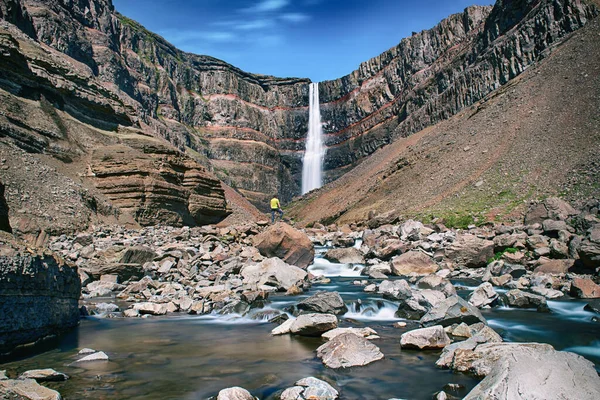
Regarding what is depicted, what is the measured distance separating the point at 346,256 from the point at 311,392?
13838 mm

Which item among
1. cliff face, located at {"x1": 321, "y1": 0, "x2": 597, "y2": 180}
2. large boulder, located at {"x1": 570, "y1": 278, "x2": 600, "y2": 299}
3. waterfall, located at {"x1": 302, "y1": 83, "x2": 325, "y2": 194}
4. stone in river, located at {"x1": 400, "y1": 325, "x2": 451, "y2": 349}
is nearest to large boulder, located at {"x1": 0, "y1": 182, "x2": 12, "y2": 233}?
stone in river, located at {"x1": 400, "y1": 325, "x2": 451, "y2": 349}

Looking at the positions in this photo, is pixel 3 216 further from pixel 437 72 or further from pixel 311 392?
pixel 437 72

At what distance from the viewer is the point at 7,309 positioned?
18.3 feet

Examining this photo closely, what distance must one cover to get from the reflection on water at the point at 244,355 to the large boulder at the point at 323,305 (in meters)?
0.29

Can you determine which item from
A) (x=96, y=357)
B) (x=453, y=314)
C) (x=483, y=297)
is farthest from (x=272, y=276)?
(x=96, y=357)

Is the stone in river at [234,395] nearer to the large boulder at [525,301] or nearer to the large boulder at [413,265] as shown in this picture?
the large boulder at [525,301]

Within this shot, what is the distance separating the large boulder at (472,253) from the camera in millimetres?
15703

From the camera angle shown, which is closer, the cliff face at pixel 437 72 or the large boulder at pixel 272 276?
the large boulder at pixel 272 276

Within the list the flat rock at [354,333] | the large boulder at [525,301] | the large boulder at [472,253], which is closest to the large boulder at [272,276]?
the flat rock at [354,333]

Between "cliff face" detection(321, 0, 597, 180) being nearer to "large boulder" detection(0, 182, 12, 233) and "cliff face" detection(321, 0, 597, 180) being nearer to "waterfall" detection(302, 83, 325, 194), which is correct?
"waterfall" detection(302, 83, 325, 194)

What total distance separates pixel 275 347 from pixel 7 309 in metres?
4.11

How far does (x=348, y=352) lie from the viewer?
6133 millimetres

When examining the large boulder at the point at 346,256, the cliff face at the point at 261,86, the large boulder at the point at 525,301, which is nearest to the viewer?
the large boulder at the point at 525,301

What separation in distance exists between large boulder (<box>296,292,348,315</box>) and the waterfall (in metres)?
84.8
